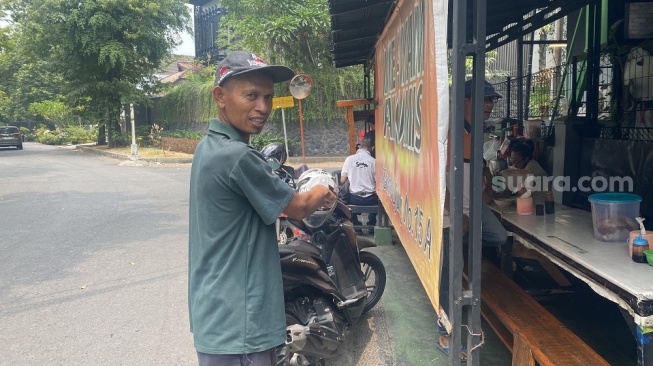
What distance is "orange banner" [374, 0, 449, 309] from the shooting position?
2.59 metres

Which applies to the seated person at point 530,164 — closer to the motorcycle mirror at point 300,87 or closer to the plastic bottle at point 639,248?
the plastic bottle at point 639,248

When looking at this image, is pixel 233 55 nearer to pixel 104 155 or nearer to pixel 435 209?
pixel 435 209

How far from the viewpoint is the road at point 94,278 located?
167 inches

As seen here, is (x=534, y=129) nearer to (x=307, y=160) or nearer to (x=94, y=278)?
(x=94, y=278)

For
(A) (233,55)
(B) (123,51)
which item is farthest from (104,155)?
(A) (233,55)

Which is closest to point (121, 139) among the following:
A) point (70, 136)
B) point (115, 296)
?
point (70, 136)

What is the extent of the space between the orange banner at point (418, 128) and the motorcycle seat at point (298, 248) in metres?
0.69

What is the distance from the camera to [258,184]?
6.81 ft

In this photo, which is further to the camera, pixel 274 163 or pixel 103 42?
pixel 103 42

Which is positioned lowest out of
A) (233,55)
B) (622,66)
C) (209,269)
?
(209,269)

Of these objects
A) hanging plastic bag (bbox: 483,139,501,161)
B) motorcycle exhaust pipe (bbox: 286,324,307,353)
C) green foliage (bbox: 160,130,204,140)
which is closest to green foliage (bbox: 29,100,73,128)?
green foliage (bbox: 160,130,204,140)

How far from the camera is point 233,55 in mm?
2262

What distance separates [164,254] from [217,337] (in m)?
5.12

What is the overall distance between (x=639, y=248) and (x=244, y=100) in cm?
221
